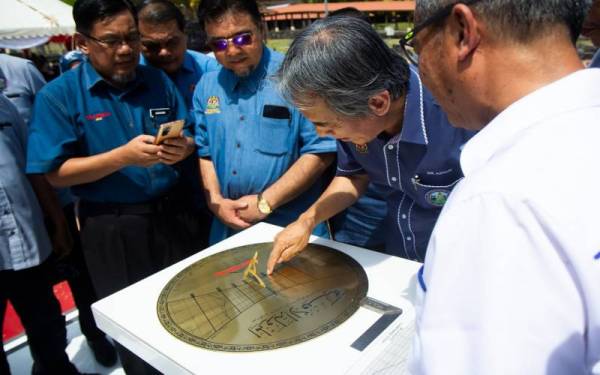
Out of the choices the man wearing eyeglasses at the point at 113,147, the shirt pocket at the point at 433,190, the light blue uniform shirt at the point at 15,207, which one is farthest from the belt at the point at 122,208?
the shirt pocket at the point at 433,190

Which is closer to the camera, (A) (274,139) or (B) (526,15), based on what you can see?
(B) (526,15)

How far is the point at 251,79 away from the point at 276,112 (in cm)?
25

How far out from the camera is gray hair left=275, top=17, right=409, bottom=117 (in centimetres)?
137

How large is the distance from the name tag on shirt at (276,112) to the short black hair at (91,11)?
86cm

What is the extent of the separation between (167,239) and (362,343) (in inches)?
58.0

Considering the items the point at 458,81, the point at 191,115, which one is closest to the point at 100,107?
the point at 191,115

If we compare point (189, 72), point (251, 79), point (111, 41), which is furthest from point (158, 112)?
point (189, 72)

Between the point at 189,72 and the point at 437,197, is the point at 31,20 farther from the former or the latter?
the point at 437,197

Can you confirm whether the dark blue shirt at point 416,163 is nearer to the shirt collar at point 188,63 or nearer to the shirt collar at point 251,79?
the shirt collar at point 251,79

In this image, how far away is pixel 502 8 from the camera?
0.72 m

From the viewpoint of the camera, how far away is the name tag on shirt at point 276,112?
212 cm

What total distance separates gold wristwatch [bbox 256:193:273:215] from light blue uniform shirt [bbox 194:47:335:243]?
122 millimetres

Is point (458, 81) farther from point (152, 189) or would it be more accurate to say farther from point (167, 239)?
point (167, 239)

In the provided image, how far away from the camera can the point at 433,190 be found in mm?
1611
